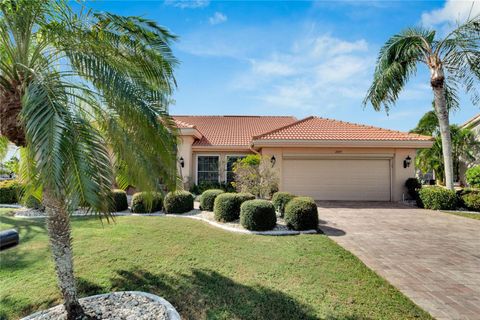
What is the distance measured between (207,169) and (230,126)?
6.07 meters

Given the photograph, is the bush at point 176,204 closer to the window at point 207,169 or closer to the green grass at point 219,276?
the green grass at point 219,276

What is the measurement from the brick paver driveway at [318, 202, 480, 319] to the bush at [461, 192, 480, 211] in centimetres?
201

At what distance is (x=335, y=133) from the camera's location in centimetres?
1598

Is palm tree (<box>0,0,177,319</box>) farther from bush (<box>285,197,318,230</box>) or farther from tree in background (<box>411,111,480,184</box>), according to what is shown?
tree in background (<box>411,111,480,184</box>)

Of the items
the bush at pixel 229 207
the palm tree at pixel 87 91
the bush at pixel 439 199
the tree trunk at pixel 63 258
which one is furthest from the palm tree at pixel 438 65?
the tree trunk at pixel 63 258

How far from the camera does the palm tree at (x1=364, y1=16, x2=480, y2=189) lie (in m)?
12.7

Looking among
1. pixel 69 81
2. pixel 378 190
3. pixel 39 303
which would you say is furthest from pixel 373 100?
pixel 39 303

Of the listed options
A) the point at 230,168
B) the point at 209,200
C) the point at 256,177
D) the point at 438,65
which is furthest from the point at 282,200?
the point at 438,65

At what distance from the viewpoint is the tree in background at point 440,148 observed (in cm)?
2266

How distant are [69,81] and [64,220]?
2.04 m

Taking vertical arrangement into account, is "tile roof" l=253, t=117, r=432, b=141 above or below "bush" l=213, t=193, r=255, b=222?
above

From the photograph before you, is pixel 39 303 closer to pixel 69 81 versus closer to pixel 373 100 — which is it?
pixel 69 81

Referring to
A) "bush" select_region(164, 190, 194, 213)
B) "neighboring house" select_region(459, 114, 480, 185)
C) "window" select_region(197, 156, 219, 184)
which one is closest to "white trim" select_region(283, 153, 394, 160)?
"window" select_region(197, 156, 219, 184)

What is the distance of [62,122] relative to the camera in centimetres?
271
